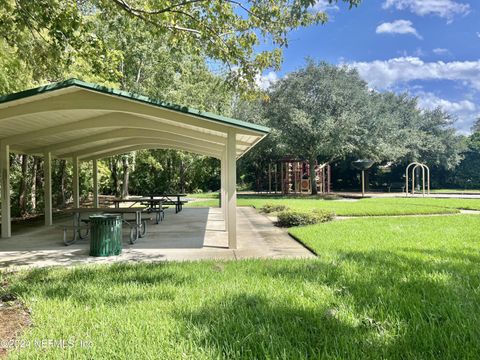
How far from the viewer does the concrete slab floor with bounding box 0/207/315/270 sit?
23.3 ft

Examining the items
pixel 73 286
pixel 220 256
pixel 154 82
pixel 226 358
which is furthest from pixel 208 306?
pixel 154 82

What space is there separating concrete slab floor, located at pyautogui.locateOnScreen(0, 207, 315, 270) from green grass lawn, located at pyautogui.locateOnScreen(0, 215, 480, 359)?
0.95 m

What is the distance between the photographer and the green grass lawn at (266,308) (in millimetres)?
3074

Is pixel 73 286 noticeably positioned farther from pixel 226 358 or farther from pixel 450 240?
pixel 450 240

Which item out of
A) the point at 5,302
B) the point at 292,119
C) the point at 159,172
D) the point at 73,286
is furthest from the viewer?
the point at 159,172

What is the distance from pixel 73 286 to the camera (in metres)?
4.92

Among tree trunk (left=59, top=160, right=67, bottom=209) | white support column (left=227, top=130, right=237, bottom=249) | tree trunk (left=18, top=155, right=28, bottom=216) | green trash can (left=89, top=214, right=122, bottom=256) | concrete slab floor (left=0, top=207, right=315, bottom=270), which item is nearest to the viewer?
concrete slab floor (left=0, top=207, right=315, bottom=270)

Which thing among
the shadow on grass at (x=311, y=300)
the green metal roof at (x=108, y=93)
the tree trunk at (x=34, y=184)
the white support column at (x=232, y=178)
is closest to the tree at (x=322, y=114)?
the tree trunk at (x=34, y=184)

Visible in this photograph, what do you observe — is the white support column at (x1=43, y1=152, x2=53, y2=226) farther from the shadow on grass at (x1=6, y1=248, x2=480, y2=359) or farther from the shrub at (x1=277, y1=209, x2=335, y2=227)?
the shrub at (x1=277, y1=209, x2=335, y2=227)

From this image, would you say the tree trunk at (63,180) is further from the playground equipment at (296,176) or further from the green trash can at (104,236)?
the playground equipment at (296,176)

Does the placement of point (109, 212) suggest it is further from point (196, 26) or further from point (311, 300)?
point (311, 300)

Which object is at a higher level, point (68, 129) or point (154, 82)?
point (154, 82)

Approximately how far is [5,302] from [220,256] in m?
3.69

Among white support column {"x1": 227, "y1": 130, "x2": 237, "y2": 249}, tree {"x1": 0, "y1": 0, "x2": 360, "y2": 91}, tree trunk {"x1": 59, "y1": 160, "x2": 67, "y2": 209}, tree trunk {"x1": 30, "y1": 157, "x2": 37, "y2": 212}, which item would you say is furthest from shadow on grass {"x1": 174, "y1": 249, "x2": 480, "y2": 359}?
tree trunk {"x1": 59, "y1": 160, "x2": 67, "y2": 209}
